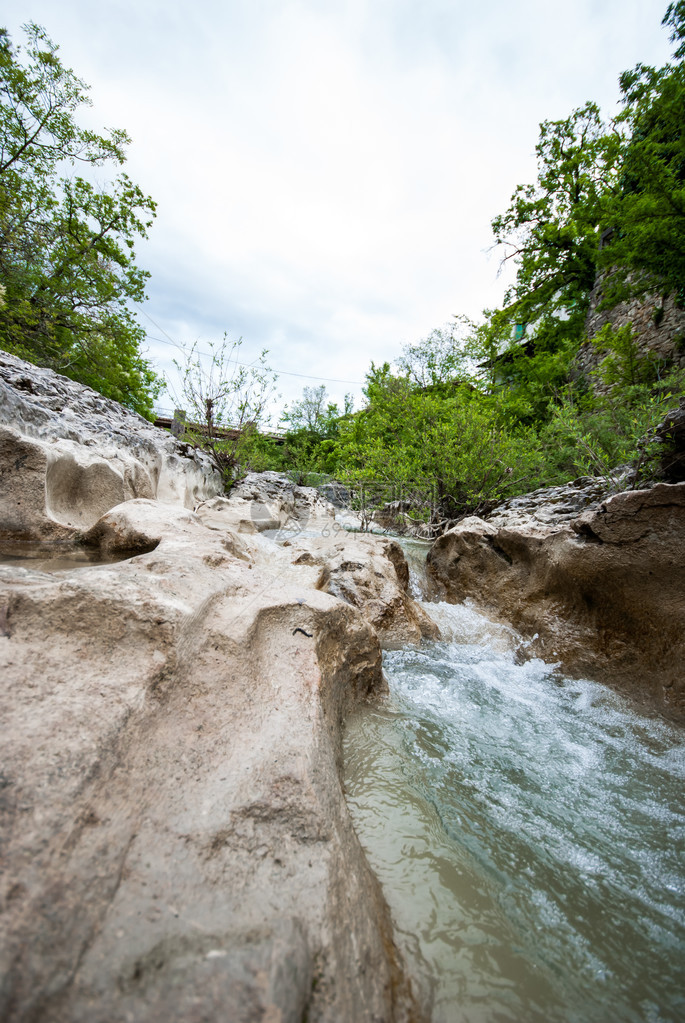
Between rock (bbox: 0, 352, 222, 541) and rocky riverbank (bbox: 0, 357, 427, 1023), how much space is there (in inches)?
70.5

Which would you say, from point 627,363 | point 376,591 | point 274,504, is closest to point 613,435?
point 627,363

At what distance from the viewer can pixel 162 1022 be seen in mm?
764

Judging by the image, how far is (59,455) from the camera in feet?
13.1

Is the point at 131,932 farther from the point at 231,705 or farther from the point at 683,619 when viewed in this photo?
the point at 683,619

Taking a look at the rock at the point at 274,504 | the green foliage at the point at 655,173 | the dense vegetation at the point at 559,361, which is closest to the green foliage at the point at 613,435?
the dense vegetation at the point at 559,361

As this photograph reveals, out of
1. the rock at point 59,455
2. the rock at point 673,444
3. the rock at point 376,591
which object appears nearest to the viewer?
the rock at point 59,455

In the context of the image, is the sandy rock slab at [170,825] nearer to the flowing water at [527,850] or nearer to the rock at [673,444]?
the flowing water at [527,850]

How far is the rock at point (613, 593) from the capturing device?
3.35 m

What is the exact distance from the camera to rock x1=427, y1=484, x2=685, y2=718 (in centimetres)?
335

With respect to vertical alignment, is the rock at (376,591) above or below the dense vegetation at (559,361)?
below

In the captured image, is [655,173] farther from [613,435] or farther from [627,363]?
[627,363]

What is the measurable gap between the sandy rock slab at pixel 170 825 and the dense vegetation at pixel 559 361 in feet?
16.0

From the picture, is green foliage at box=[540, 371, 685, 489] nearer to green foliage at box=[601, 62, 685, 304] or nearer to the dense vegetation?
the dense vegetation

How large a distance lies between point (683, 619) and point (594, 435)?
5.98 meters
